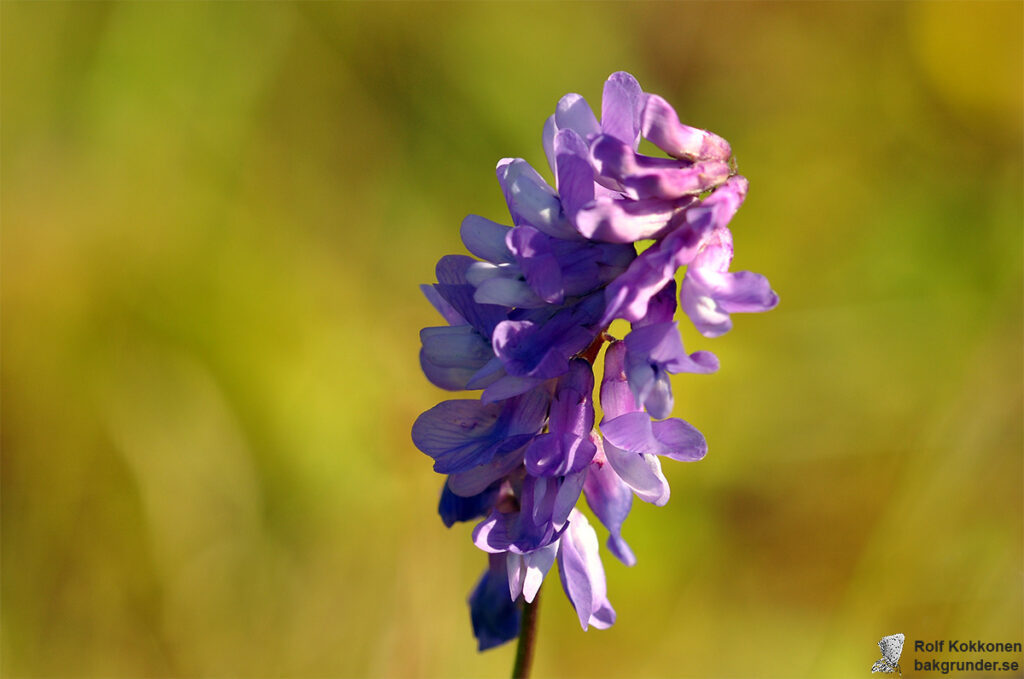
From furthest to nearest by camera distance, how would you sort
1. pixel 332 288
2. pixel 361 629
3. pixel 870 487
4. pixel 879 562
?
pixel 332 288 → pixel 870 487 → pixel 879 562 → pixel 361 629

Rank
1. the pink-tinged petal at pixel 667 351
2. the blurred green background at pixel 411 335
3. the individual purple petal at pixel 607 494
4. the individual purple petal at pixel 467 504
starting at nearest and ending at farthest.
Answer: the pink-tinged petal at pixel 667 351, the individual purple petal at pixel 607 494, the individual purple petal at pixel 467 504, the blurred green background at pixel 411 335

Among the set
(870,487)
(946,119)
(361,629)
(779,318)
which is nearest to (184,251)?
(361,629)

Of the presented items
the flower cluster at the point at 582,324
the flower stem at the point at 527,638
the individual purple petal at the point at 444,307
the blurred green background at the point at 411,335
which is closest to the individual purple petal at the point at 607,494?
the flower cluster at the point at 582,324

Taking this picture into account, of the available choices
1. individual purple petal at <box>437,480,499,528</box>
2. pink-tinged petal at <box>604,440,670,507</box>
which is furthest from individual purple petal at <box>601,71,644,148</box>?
individual purple petal at <box>437,480,499,528</box>

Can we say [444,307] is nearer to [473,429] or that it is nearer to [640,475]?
[473,429]

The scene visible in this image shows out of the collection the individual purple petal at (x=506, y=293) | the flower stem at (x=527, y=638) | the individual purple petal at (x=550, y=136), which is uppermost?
the individual purple petal at (x=550, y=136)

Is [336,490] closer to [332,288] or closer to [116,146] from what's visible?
[332,288]

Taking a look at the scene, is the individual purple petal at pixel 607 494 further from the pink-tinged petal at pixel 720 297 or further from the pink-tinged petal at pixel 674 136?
the pink-tinged petal at pixel 674 136
